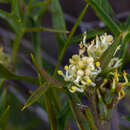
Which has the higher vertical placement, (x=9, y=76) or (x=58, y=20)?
(x=58, y=20)

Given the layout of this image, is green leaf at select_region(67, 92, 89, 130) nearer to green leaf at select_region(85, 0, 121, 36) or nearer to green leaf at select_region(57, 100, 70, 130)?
green leaf at select_region(57, 100, 70, 130)

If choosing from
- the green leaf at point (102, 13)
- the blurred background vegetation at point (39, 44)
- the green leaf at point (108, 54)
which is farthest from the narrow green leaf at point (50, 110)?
the green leaf at point (102, 13)

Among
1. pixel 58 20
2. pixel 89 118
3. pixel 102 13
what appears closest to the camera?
pixel 89 118

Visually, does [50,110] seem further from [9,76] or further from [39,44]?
[39,44]

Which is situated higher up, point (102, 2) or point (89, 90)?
point (102, 2)

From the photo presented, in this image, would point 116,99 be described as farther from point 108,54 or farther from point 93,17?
point 93,17

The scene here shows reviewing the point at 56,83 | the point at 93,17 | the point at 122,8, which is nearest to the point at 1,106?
the point at 56,83

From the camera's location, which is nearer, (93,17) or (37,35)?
(37,35)

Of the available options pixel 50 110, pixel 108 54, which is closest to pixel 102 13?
pixel 108 54
